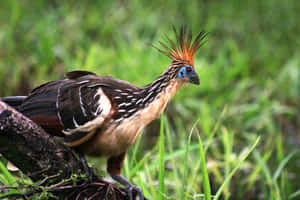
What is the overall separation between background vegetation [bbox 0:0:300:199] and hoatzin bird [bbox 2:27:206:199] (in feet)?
4.12

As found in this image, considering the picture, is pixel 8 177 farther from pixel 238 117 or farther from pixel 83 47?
pixel 83 47

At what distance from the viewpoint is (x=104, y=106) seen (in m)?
1.54

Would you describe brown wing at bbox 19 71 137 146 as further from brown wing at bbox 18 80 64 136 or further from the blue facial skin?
the blue facial skin

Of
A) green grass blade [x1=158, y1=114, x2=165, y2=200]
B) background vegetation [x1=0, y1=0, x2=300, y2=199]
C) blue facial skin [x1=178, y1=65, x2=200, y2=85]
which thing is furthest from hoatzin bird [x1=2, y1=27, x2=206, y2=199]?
background vegetation [x1=0, y1=0, x2=300, y2=199]

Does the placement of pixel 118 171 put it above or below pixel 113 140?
below

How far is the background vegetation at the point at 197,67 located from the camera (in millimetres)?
3164

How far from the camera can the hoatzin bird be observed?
152 cm

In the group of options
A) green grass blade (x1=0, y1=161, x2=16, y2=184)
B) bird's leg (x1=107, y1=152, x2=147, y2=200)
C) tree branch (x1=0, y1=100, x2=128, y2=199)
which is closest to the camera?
tree branch (x1=0, y1=100, x2=128, y2=199)

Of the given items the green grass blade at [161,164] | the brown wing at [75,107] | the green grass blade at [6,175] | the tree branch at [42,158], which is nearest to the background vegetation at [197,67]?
the green grass blade at [161,164]

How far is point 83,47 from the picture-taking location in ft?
15.4

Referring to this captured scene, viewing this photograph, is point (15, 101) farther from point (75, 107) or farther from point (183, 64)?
point (183, 64)

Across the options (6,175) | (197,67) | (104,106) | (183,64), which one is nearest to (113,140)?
(104,106)

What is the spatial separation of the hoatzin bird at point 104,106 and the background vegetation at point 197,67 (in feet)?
4.12

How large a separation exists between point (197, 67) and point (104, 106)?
297 cm
